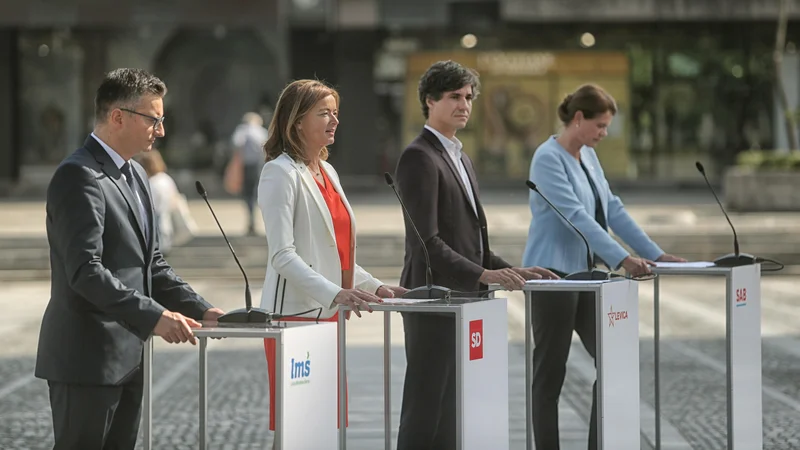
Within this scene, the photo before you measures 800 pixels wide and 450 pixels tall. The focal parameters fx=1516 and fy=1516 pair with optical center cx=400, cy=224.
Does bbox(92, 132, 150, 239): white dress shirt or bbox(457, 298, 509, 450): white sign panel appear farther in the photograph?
bbox(457, 298, 509, 450): white sign panel

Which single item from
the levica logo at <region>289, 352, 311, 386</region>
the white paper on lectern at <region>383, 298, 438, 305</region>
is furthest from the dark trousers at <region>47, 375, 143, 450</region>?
the white paper on lectern at <region>383, 298, 438, 305</region>

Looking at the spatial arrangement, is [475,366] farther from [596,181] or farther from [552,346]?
[596,181]

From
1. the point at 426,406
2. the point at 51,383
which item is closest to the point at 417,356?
the point at 426,406

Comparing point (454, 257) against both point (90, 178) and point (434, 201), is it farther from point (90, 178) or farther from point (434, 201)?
point (90, 178)

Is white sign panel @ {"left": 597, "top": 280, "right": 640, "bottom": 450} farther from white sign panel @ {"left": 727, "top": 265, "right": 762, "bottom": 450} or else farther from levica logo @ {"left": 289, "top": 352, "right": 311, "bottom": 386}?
levica logo @ {"left": 289, "top": 352, "right": 311, "bottom": 386}

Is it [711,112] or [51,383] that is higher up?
[711,112]

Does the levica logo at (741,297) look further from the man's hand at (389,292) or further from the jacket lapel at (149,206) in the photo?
the jacket lapel at (149,206)

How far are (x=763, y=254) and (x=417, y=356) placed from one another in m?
16.0

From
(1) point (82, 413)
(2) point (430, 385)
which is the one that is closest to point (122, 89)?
(1) point (82, 413)

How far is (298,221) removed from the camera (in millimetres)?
6098

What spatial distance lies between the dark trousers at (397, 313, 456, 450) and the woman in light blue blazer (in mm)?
923

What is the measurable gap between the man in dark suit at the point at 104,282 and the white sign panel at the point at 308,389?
36 centimetres

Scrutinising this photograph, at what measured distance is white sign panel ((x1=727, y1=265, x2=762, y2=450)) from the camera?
7172 millimetres

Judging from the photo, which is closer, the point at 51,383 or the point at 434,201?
the point at 51,383
